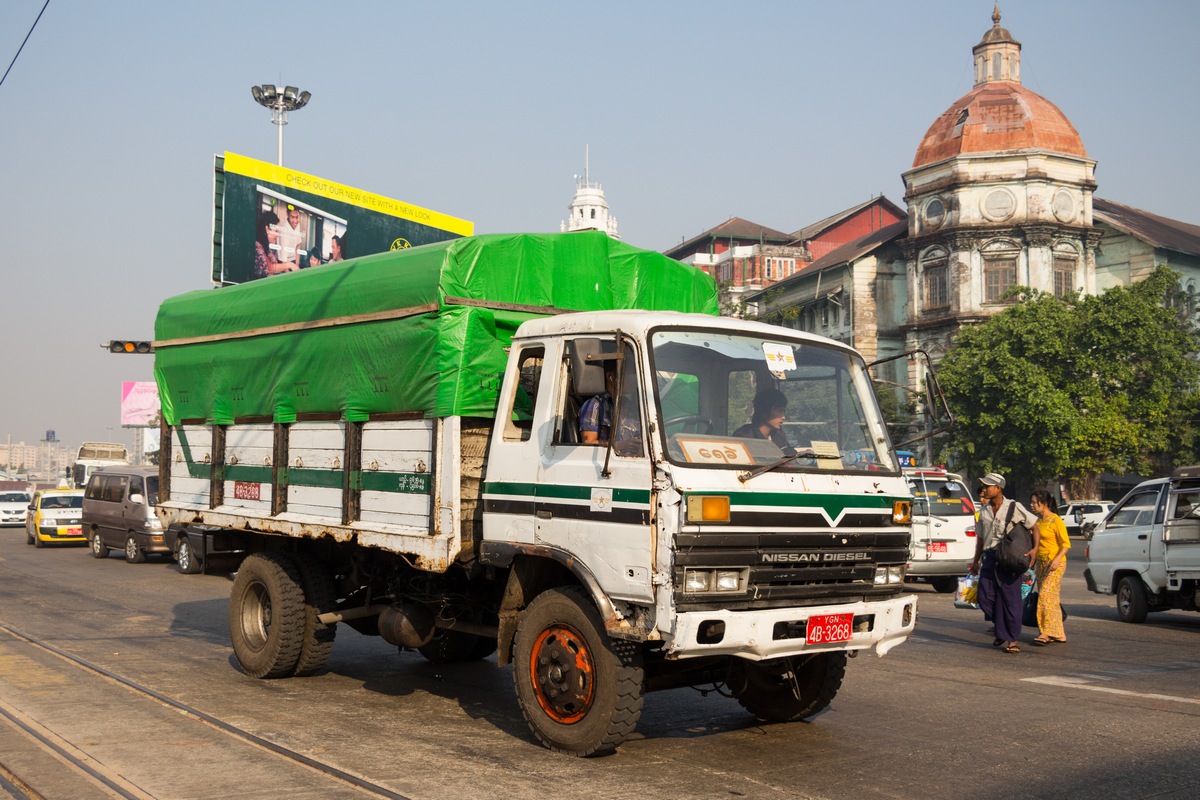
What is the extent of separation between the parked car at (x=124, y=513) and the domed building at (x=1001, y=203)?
42282mm

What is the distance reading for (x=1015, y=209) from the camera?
181 ft

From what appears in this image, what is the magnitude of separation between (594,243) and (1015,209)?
51400mm

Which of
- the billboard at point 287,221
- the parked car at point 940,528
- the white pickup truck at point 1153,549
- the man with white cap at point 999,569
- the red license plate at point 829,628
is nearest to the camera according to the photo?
the red license plate at point 829,628

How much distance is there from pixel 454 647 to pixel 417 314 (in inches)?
142

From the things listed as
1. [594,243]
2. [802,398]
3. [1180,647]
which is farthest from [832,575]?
[1180,647]

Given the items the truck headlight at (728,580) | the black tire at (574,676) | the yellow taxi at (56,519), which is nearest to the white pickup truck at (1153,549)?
the truck headlight at (728,580)

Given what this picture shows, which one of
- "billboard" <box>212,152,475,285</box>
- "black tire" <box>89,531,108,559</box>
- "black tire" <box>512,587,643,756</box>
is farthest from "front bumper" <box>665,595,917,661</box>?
"billboard" <box>212,152,475,285</box>

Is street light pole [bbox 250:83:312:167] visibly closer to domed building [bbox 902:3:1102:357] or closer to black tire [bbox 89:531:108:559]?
black tire [bbox 89:531:108:559]

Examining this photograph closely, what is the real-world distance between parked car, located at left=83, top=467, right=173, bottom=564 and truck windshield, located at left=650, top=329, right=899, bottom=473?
17.3m

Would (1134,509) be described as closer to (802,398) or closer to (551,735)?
(802,398)

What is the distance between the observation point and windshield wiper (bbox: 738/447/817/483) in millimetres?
6234

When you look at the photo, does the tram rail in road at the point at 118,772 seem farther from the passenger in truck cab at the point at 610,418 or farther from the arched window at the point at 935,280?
the arched window at the point at 935,280

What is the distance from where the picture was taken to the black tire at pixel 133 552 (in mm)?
23000

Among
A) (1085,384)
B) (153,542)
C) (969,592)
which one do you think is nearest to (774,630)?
(969,592)
